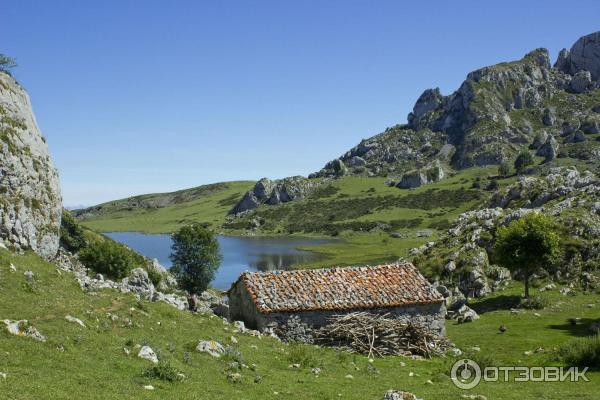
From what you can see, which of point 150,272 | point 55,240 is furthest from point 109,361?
point 150,272

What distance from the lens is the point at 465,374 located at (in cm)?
2742

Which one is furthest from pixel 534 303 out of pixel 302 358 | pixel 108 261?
pixel 108 261

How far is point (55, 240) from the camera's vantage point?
42656 mm

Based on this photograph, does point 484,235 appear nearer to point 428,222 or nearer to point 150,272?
point 150,272

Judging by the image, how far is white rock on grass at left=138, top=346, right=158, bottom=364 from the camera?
19.7 meters

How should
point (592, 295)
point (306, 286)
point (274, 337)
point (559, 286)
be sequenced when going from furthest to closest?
point (559, 286)
point (592, 295)
point (306, 286)
point (274, 337)

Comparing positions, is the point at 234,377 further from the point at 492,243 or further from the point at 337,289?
the point at 492,243

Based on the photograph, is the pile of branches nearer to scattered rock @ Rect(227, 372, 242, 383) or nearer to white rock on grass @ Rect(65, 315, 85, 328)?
scattered rock @ Rect(227, 372, 242, 383)

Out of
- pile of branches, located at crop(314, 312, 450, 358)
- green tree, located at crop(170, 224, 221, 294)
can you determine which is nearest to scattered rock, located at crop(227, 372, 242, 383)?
pile of branches, located at crop(314, 312, 450, 358)

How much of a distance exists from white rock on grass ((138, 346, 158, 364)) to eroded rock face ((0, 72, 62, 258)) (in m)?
20.2

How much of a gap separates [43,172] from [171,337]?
25.8 metres

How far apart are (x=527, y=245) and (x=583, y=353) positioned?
80.6ft

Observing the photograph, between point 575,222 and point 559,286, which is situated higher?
point 575,222

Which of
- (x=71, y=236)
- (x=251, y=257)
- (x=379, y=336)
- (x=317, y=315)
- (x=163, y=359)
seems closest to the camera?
(x=163, y=359)
